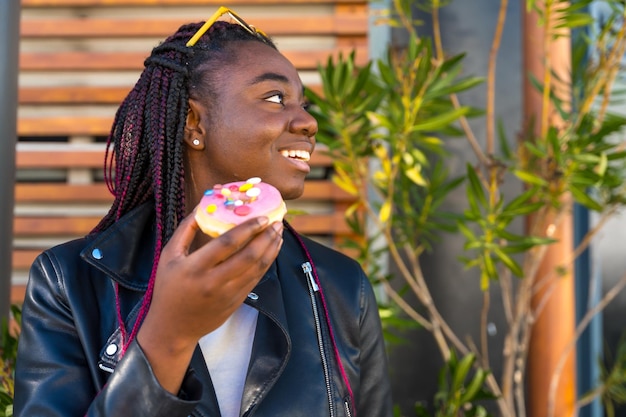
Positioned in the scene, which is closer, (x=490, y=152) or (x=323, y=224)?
(x=490, y=152)

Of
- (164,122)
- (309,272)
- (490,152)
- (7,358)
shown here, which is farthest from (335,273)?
(490,152)

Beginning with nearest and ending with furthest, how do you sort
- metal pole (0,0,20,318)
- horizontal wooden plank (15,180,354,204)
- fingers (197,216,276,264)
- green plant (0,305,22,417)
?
1. fingers (197,216,276,264)
2. green plant (0,305,22,417)
3. metal pole (0,0,20,318)
4. horizontal wooden plank (15,180,354,204)

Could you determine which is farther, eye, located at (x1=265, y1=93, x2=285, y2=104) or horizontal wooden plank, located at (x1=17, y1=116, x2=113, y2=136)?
horizontal wooden plank, located at (x1=17, y1=116, x2=113, y2=136)

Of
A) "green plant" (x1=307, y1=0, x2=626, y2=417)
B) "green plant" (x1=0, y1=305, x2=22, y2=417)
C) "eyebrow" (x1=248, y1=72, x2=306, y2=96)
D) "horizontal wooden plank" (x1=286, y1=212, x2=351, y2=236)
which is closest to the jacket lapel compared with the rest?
"eyebrow" (x1=248, y1=72, x2=306, y2=96)

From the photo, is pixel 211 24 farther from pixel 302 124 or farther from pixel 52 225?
pixel 52 225

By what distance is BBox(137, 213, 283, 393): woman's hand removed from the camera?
126 centimetres

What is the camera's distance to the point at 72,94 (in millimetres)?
3650

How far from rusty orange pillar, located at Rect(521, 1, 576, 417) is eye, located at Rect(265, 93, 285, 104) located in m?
1.83

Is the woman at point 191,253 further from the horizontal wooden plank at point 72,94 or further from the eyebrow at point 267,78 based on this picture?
the horizontal wooden plank at point 72,94

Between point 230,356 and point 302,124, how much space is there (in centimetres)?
54

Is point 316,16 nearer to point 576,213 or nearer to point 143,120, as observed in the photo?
point 576,213

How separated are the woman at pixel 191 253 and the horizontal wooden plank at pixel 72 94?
1838 mm

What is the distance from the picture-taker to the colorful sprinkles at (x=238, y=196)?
4.43 ft

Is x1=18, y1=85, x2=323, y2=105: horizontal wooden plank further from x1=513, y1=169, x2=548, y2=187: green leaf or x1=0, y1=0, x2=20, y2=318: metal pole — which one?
x1=513, y1=169, x2=548, y2=187: green leaf
